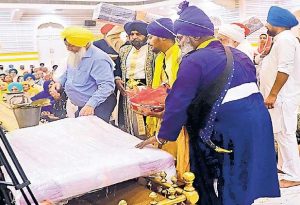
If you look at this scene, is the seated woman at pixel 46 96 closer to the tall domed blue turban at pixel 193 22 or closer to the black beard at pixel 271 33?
the tall domed blue turban at pixel 193 22

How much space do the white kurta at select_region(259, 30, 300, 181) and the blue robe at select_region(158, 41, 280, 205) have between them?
1000 millimetres

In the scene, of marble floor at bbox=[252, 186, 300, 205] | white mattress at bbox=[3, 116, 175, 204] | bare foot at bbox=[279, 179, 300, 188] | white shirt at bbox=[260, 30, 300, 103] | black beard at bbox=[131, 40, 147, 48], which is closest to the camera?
white mattress at bbox=[3, 116, 175, 204]

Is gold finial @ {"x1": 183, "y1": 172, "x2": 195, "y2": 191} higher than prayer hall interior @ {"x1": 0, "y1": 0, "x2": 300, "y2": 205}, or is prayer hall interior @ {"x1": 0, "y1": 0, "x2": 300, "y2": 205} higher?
prayer hall interior @ {"x1": 0, "y1": 0, "x2": 300, "y2": 205}

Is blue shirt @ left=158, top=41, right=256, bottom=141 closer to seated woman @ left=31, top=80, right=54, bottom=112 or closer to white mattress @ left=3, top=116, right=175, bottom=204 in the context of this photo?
white mattress @ left=3, top=116, right=175, bottom=204

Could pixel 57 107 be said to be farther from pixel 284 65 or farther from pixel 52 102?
pixel 284 65

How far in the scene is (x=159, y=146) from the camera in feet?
5.33

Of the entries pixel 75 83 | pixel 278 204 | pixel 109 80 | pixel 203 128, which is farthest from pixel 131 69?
pixel 278 204

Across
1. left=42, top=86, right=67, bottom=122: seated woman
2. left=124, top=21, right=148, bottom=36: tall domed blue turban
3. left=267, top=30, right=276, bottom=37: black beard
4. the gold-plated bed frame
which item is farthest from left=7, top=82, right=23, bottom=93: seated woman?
left=267, top=30, right=276, bottom=37: black beard

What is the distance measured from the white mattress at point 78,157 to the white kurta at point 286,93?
129 centimetres

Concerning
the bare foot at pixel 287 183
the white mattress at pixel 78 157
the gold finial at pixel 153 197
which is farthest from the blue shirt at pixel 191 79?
the bare foot at pixel 287 183

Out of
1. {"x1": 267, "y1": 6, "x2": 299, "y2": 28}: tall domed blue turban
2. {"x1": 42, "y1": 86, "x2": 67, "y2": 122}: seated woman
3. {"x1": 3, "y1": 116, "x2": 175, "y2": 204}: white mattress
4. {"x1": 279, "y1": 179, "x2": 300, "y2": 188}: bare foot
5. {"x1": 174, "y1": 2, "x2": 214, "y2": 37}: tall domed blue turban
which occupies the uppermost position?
{"x1": 174, "y1": 2, "x2": 214, "y2": 37}: tall domed blue turban

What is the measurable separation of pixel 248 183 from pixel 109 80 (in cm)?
71

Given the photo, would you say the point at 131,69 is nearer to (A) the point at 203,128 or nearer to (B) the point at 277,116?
(A) the point at 203,128

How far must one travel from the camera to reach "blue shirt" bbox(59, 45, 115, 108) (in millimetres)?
1550
